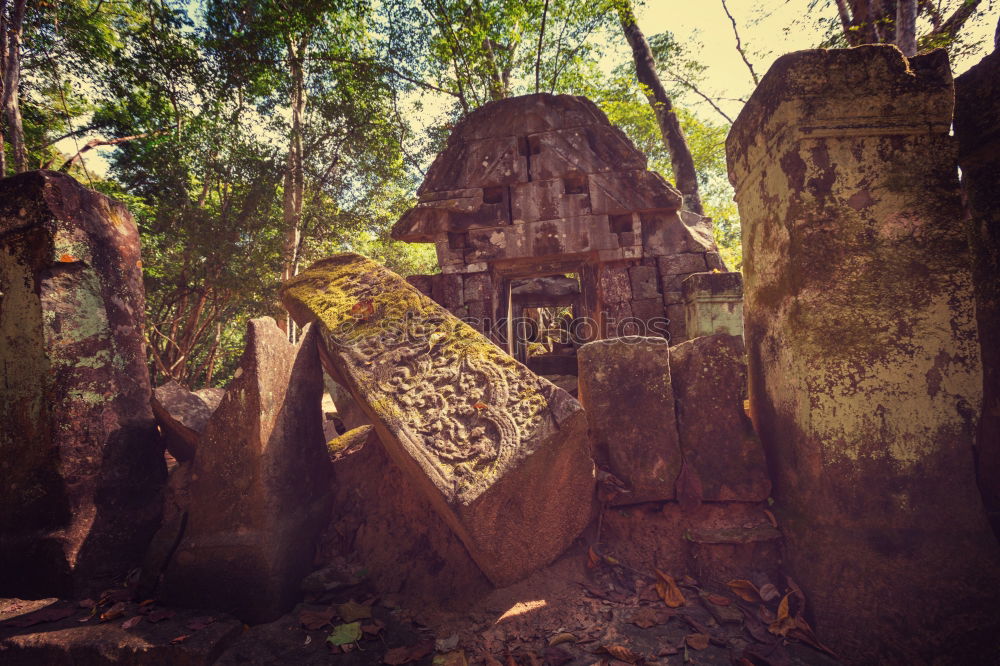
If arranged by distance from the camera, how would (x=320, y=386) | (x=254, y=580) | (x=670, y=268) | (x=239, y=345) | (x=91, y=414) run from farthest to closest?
(x=239, y=345) < (x=670, y=268) < (x=320, y=386) < (x=91, y=414) < (x=254, y=580)

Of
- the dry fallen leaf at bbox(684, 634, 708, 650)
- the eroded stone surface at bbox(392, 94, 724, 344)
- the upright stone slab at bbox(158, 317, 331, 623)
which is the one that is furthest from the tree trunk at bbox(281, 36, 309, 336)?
the dry fallen leaf at bbox(684, 634, 708, 650)

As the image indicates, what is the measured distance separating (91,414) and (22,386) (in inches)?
13.6

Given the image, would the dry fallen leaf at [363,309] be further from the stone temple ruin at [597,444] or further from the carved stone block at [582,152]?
the carved stone block at [582,152]

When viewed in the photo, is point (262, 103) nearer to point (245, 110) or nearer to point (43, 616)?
point (245, 110)

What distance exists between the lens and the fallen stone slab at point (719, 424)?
80.8 inches

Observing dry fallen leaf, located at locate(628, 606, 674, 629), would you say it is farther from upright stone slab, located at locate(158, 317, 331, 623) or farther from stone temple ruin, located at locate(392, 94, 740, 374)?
stone temple ruin, located at locate(392, 94, 740, 374)

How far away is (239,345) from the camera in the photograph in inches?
588

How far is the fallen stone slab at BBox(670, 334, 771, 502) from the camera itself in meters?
2.05

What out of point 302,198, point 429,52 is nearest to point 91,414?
point 302,198

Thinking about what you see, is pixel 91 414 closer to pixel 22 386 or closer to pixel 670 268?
pixel 22 386

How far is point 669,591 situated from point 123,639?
220 centimetres

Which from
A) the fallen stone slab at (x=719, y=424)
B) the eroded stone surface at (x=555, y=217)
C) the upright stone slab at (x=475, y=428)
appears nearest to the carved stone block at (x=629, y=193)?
the eroded stone surface at (x=555, y=217)

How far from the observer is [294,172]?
1095 cm

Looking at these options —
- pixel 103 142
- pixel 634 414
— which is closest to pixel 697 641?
pixel 634 414
